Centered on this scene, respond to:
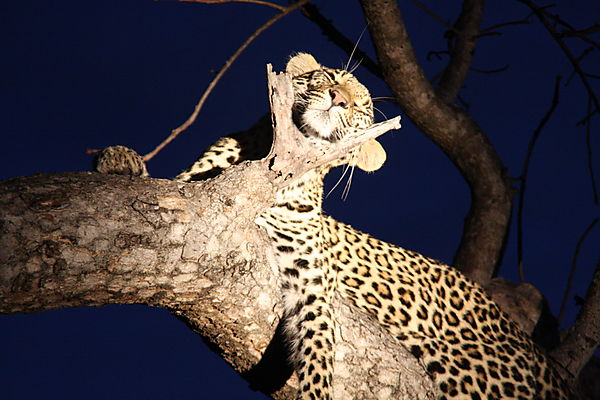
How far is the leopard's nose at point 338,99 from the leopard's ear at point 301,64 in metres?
0.64

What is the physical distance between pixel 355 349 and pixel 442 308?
4.01ft

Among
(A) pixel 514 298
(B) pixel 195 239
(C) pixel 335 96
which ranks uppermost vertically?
(C) pixel 335 96

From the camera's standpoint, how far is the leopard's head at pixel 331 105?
3705 mm

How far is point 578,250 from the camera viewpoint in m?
5.57

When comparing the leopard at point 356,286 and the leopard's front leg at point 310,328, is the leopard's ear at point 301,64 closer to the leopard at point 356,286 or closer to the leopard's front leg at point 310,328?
the leopard at point 356,286

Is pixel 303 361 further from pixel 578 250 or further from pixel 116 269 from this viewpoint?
pixel 578 250

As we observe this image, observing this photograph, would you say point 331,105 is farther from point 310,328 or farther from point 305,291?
point 310,328

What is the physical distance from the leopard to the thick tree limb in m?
1.11

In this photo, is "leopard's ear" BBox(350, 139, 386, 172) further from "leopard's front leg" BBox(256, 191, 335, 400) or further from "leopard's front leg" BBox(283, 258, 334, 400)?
"leopard's front leg" BBox(283, 258, 334, 400)

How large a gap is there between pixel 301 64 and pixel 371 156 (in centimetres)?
97

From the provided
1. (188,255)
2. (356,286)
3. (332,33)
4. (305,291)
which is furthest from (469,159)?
(188,255)

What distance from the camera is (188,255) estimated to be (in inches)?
97.5

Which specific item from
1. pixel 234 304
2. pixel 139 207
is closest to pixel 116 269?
pixel 139 207

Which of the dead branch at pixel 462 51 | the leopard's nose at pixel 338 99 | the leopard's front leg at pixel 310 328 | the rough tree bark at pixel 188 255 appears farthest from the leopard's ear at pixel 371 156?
the dead branch at pixel 462 51
